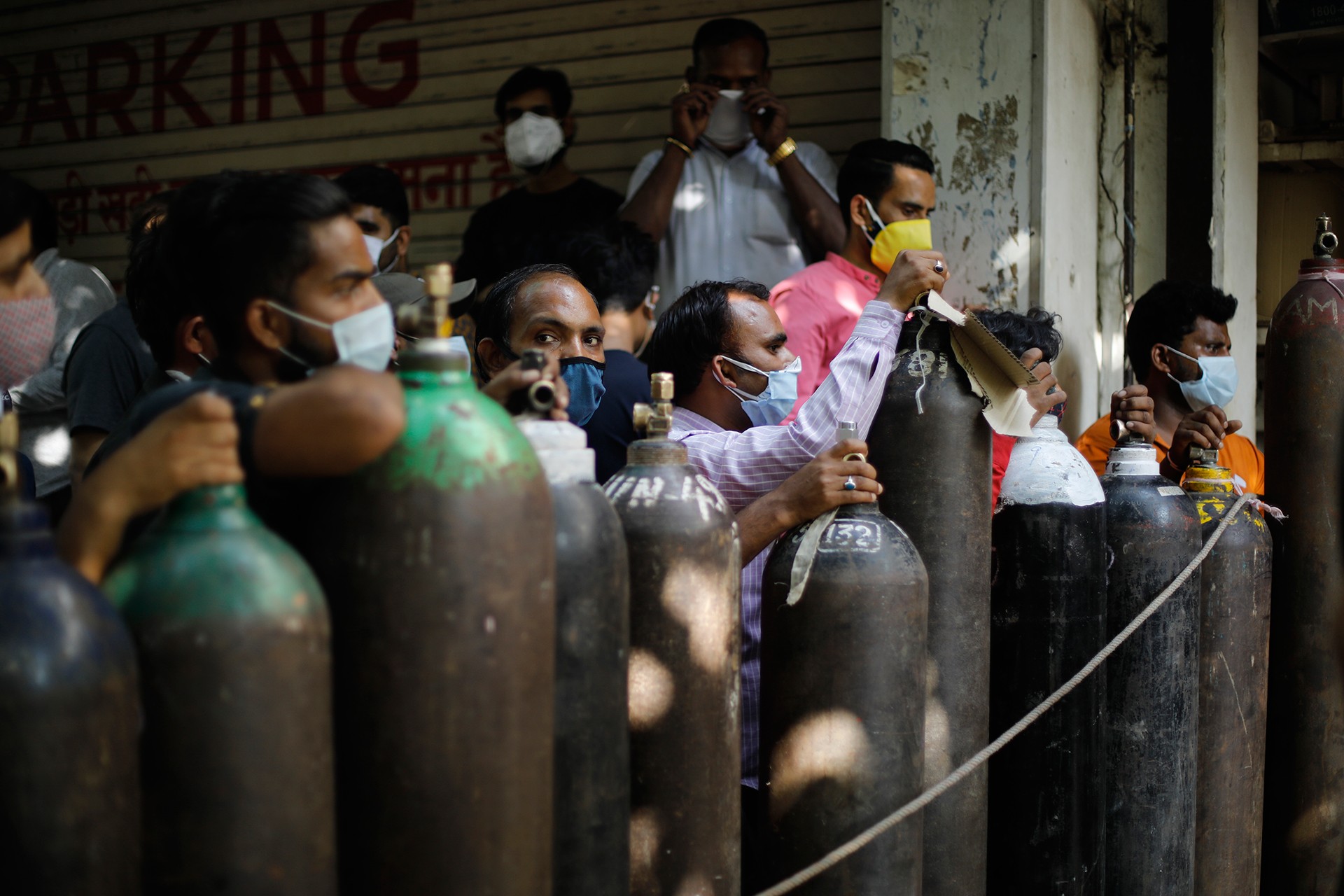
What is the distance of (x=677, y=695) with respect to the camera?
193 cm

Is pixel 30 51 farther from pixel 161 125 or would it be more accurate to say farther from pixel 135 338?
pixel 135 338

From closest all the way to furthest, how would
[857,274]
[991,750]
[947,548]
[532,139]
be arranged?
[991,750] → [947,548] → [857,274] → [532,139]

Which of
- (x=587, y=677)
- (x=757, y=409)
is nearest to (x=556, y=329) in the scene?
(x=757, y=409)

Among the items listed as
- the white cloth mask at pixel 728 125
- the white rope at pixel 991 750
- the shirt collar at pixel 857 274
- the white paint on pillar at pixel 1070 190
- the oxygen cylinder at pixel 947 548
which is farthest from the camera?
the white cloth mask at pixel 728 125

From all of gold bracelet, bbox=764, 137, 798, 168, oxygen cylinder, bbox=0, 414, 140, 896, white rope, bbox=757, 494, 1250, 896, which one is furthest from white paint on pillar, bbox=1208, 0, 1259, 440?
oxygen cylinder, bbox=0, 414, 140, 896

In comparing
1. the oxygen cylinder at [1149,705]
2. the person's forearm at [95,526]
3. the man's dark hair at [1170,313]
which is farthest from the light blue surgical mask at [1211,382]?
the person's forearm at [95,526]

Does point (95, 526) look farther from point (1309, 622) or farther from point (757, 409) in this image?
point (1309, 622)

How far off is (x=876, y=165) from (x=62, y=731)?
373cm

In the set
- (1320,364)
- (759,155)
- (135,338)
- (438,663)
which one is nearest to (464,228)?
(759,155)

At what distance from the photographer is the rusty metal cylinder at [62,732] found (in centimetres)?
112

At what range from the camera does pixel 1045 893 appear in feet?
8.80

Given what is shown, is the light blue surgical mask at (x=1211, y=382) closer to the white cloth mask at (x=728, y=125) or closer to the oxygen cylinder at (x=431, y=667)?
the white cloth mask at (x=728, y=125)

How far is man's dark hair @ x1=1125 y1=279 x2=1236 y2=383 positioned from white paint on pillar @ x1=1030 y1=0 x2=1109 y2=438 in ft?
0.91

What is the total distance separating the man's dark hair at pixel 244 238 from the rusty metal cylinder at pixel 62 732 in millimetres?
416
